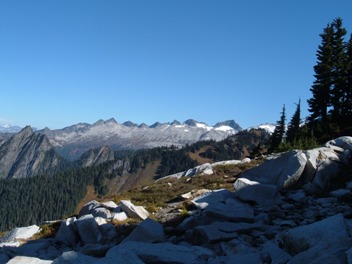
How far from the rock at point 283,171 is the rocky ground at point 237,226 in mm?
58

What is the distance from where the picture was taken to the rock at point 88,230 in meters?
16.8

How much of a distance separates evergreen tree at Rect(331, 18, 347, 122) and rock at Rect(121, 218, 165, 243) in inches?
2112

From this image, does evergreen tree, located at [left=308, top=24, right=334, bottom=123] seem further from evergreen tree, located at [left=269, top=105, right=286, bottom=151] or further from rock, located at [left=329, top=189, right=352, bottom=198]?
rock, located at [left=329, top=189, right=352, bottom=198]

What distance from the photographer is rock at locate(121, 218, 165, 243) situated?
47.7 ft

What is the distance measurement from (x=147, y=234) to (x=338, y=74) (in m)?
58.8

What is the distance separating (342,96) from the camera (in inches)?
2494

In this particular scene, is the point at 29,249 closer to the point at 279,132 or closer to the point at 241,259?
the point at 241,259

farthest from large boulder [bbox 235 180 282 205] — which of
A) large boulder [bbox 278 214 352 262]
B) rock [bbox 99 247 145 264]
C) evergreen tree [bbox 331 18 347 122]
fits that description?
evergreen tree [bbox 331 18 347 122]

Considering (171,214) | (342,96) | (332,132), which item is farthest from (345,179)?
(342,96)

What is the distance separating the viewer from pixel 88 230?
1739 cm

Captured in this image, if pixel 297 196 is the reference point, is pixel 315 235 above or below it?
below

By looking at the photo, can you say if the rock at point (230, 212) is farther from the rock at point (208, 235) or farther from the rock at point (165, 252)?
the rock at point (165, 252)

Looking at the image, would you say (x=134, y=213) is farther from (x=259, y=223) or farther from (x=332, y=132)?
(x=332, y=132)

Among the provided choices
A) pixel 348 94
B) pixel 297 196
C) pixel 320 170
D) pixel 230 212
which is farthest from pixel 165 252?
pixel 348 94
